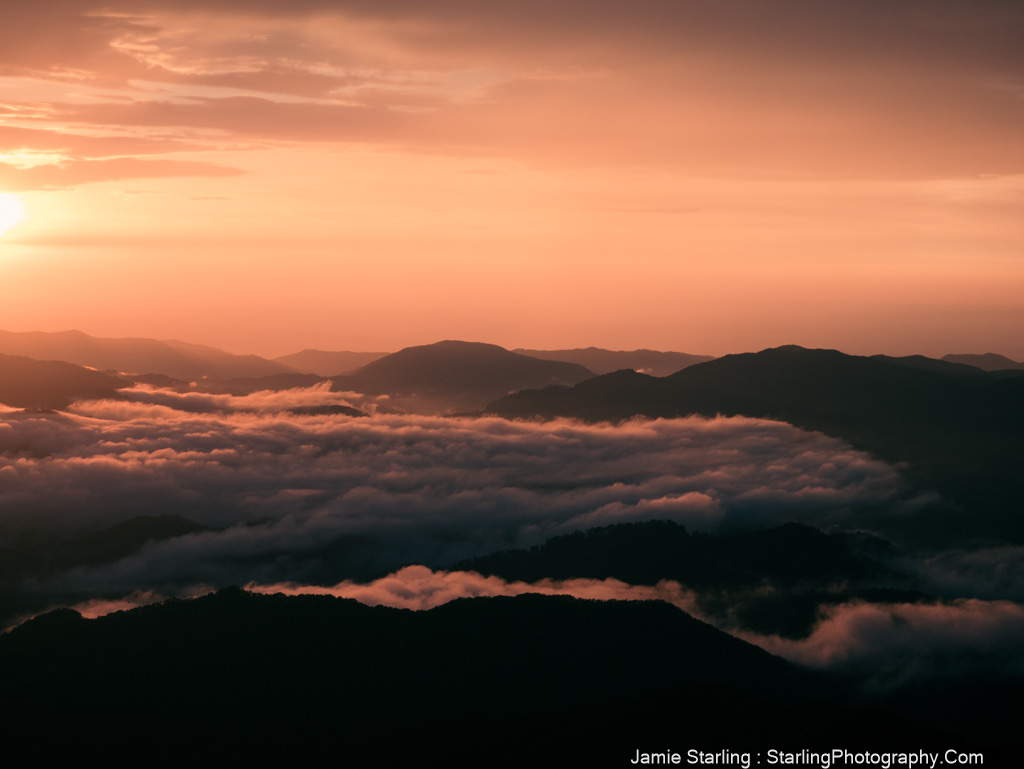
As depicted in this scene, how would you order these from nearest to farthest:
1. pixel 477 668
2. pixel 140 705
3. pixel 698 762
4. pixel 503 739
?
pixel 698 762
pixel 503 739
pixel 140 705
pixel 477 668

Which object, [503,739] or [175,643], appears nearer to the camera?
[503,739]

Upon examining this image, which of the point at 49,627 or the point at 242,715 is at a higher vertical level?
the point at 49,627

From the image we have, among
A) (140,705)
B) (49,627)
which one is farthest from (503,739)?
(49,627)

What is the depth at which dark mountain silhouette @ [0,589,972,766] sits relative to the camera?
158000mm

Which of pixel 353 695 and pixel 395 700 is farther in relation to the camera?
pixel 353 695

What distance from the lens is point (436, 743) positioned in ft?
521

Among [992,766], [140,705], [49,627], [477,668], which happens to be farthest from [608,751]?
[49,627]

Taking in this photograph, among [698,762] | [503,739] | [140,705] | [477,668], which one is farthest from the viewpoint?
[477,668]

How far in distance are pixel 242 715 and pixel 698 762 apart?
83272 millimetres

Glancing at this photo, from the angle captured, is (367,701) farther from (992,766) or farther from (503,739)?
(992,766)

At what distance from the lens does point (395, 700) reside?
598 feet

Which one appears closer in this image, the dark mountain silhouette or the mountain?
the dark mountain silhouette

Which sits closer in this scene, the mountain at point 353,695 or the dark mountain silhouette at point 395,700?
the dark mountain silhouette at point 395,700

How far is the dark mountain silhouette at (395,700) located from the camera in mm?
158000
